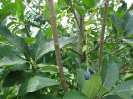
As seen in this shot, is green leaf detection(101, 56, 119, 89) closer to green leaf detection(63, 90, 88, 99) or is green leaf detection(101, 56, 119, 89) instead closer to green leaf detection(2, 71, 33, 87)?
green leaf detection(63, 90, 88, 99)

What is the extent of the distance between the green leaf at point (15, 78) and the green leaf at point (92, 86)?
23 cm

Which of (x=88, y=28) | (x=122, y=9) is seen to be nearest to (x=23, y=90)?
(x=88, y=28)

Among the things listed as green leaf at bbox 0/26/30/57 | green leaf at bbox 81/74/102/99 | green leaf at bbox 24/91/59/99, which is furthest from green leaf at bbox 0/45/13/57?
green leaf at bbox 81/74/102/99

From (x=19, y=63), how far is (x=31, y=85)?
0.11 metres

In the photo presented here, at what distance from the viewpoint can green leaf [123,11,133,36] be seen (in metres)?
0.95

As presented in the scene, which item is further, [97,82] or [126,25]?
[126,25]

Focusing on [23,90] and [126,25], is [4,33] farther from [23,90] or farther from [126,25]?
[126,25]

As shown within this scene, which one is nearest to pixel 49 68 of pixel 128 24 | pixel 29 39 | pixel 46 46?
pixel 46 46

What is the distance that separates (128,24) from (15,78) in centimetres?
55

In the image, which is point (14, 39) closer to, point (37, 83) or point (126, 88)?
point (37, 83)

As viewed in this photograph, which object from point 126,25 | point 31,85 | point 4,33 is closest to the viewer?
point 31,85

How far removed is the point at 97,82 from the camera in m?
0.70

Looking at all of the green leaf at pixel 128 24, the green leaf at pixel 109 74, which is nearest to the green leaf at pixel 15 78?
the green leaf at pixel 109 74

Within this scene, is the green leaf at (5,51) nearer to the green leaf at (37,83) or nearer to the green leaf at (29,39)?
the green leaf at (29,39)
